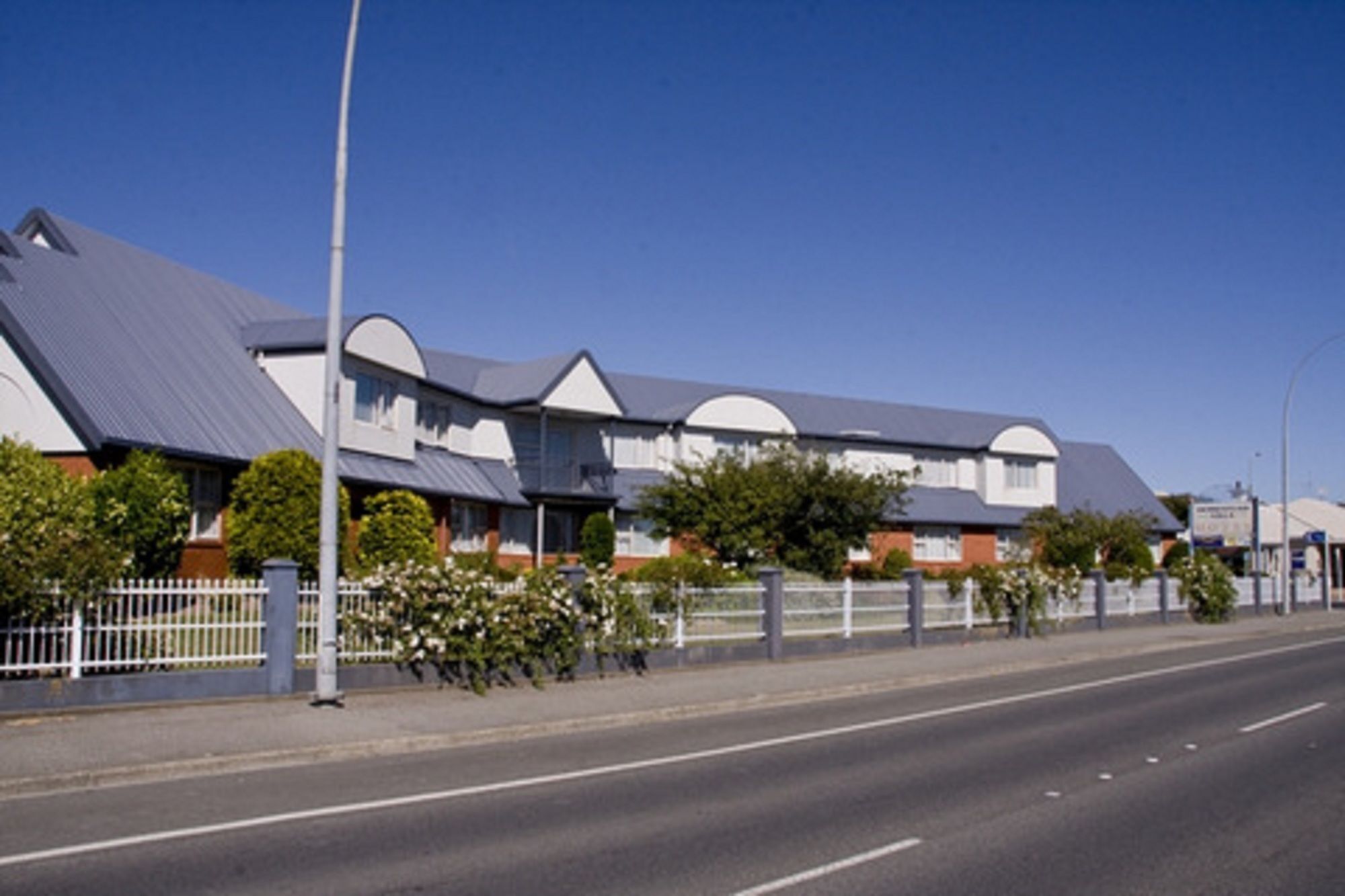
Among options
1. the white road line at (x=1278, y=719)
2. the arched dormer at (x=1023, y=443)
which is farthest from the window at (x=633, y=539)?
the white road line at (x=1278, y=719)

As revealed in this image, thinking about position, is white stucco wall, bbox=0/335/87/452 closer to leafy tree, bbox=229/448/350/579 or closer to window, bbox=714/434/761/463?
leafy tree, bbox=229/448/350/579

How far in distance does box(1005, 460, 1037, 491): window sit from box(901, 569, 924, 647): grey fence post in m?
28.9

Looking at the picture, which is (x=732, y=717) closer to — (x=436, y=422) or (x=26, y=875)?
(x=26, y=875)

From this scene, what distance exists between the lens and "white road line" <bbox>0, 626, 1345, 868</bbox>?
25.6ft

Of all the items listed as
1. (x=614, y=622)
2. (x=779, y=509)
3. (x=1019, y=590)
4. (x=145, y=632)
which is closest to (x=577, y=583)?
(x=614, y=622)

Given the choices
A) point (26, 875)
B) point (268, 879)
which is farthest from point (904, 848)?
point (26, 875)

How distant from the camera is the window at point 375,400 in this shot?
28.3 meters

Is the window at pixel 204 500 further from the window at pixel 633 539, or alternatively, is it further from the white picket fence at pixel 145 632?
the window at pixel 633 539

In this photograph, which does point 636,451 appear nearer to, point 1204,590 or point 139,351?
point 1204,590

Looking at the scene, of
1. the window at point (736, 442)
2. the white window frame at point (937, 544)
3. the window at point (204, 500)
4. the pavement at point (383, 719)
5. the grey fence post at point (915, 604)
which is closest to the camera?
the pavement at point (383, 719)

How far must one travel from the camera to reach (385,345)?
94.5ft

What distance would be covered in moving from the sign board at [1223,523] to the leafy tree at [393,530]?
42417 millimetres

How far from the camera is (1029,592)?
27281 millimetres

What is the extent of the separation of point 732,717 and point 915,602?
31.7ft
